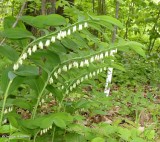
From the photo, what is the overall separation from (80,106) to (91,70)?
27 centimetres

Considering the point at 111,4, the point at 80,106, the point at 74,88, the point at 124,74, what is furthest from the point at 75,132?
the point at 111,4

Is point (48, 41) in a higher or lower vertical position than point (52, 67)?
higher

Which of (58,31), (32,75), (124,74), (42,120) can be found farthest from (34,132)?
(124,74)

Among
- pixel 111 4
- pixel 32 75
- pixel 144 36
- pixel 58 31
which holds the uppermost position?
pixel 58 31

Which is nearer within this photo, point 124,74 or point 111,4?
point 124,74

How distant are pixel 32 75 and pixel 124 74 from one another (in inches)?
203

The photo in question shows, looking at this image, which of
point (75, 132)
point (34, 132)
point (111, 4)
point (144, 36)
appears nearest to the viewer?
point (34, 132)

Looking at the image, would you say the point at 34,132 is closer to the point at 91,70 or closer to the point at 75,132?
the point at 75,132

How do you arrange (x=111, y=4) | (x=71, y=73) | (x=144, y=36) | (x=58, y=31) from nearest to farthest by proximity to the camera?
(x=58, y=31) → (x=71, y=73) → (x=111, y=4) → (x=144, y=36)

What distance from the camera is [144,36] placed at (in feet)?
35.8

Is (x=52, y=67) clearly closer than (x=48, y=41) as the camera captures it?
No

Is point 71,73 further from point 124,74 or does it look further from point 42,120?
point 124,74

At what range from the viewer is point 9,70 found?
179 centimetres

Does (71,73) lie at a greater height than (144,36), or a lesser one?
greater
